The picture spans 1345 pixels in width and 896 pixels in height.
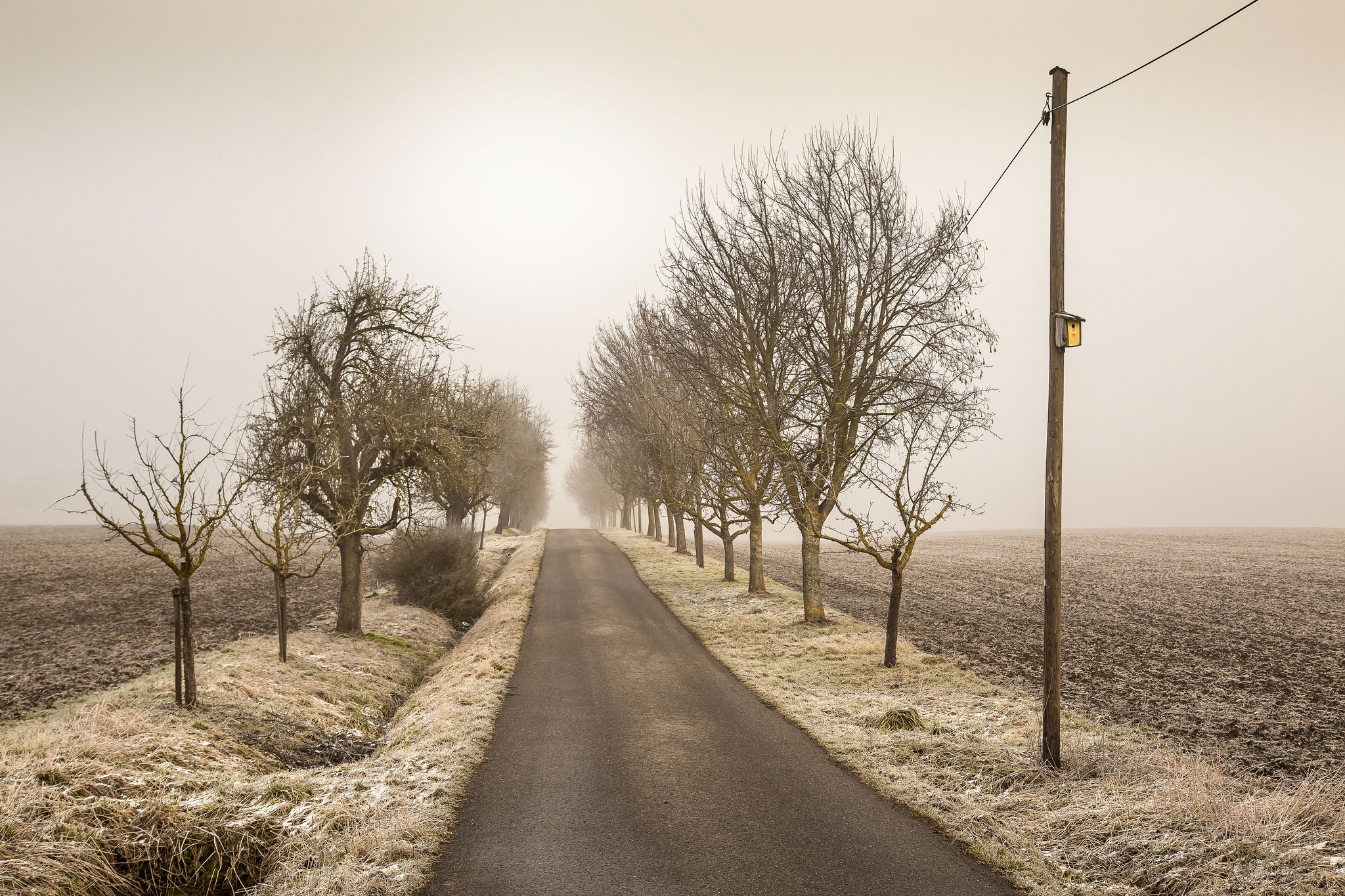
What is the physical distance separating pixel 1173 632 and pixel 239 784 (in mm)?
21108

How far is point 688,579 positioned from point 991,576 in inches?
590

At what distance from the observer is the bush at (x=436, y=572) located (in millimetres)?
22766

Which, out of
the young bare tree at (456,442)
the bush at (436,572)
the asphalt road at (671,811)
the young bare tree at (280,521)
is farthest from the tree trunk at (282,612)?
the bush at (436,572)

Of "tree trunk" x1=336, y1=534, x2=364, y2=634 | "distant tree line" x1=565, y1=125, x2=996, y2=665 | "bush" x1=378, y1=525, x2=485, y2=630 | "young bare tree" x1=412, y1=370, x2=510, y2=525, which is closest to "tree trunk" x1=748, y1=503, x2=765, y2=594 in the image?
"distant tree line" x1=565, y1=125, x2=996, y2=665

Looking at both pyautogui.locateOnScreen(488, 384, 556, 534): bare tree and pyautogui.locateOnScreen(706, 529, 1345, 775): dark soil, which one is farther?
pyautogui.locateOnScreen(488, 384, 556, 534): bare tree

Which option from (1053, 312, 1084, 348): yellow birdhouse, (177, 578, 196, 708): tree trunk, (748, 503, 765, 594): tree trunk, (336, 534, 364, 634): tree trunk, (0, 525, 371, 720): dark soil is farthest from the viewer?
(748, 503, 765, 594): tree trunk

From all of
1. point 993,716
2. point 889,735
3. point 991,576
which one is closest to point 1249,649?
point 993,716

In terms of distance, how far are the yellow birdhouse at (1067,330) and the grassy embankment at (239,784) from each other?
8931 mm

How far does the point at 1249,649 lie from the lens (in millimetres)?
15906

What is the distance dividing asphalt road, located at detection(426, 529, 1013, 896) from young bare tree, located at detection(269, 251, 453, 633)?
721cm

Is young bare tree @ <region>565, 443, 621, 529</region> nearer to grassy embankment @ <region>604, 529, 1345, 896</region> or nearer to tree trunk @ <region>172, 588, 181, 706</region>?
grassy embankment @ <region>604, 529, 1345, 896</region>

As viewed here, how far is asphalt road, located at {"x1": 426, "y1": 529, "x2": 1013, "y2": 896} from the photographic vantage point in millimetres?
5938

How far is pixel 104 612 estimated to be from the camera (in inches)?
779

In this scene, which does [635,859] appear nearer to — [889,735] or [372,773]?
[372,773]
